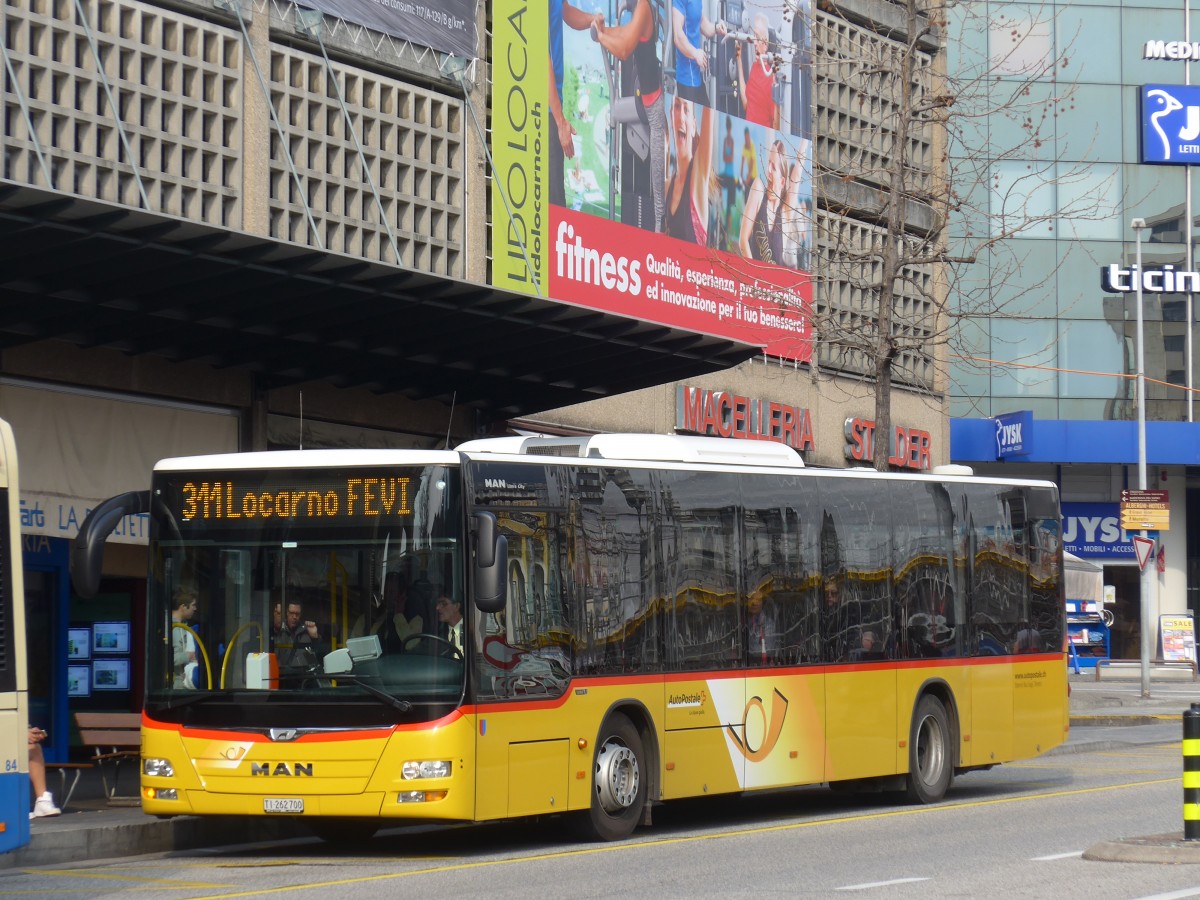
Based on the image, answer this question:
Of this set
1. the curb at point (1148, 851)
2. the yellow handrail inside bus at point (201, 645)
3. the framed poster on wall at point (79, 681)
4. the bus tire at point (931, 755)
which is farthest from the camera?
the framed poster on wall at point (79, 681)

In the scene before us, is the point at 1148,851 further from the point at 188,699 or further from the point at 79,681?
the point at 79,681

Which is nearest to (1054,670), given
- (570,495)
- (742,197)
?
(570,495)

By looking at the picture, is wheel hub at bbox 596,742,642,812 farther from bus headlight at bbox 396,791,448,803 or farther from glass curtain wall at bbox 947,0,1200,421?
glass curtain wall at bbox 947,0,1200,421

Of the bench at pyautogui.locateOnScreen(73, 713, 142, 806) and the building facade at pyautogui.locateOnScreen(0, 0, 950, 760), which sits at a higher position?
the building facade at pyautogui.locateOnScreen(0, 0, 950, 760)

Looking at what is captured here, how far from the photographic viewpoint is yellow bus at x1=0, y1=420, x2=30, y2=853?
10164 millimetres

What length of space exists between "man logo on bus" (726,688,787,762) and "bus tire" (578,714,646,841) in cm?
122

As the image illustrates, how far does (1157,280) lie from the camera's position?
179ft

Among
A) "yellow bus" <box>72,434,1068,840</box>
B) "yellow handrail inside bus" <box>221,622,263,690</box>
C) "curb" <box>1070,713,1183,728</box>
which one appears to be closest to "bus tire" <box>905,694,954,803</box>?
"yellow bus" <box>72,434,1068,840</box>

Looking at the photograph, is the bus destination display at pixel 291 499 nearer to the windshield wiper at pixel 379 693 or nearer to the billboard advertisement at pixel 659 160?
the windshield wiper at pixel 379 693

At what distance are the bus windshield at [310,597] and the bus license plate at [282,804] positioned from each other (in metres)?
0.50

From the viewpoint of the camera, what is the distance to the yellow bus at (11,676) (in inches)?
400

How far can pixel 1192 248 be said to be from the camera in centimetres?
5584

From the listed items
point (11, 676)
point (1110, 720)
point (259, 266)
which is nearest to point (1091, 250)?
point (1110, 720)

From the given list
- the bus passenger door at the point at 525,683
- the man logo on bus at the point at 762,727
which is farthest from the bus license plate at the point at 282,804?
the man logo on bus at the point at 762,727
